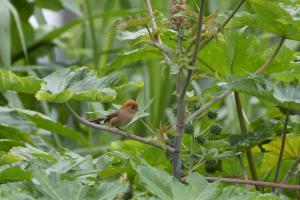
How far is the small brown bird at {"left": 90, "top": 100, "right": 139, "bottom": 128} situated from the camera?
158 centimetres

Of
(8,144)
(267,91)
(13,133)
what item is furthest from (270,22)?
(13,133)

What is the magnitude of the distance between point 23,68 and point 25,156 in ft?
6.13

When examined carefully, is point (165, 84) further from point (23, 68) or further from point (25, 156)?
point (25, 156)

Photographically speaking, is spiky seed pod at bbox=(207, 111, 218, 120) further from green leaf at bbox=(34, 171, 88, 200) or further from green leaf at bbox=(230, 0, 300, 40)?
green leaf at bbox=(34, 171, 88, 200)

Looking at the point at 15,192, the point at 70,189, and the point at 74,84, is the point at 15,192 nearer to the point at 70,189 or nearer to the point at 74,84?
the point at 70,189

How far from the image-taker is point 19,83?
1.61 metres

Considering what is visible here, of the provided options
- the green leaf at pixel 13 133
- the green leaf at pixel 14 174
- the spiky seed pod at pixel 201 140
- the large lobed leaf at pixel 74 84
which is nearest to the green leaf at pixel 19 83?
the large lobed leaf at pixel 74 84

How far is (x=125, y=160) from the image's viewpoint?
1543 mm

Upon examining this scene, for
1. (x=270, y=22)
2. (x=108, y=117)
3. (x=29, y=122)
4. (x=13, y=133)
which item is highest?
(x=270, y=22)

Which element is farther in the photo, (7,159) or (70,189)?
(7,159)

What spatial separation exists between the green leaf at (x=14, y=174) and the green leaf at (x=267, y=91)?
0.43 metres

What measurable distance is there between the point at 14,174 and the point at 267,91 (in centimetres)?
52

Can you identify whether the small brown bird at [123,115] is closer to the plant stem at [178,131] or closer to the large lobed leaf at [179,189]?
the plant stem at [178,131]

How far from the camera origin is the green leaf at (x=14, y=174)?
1.38 metres
